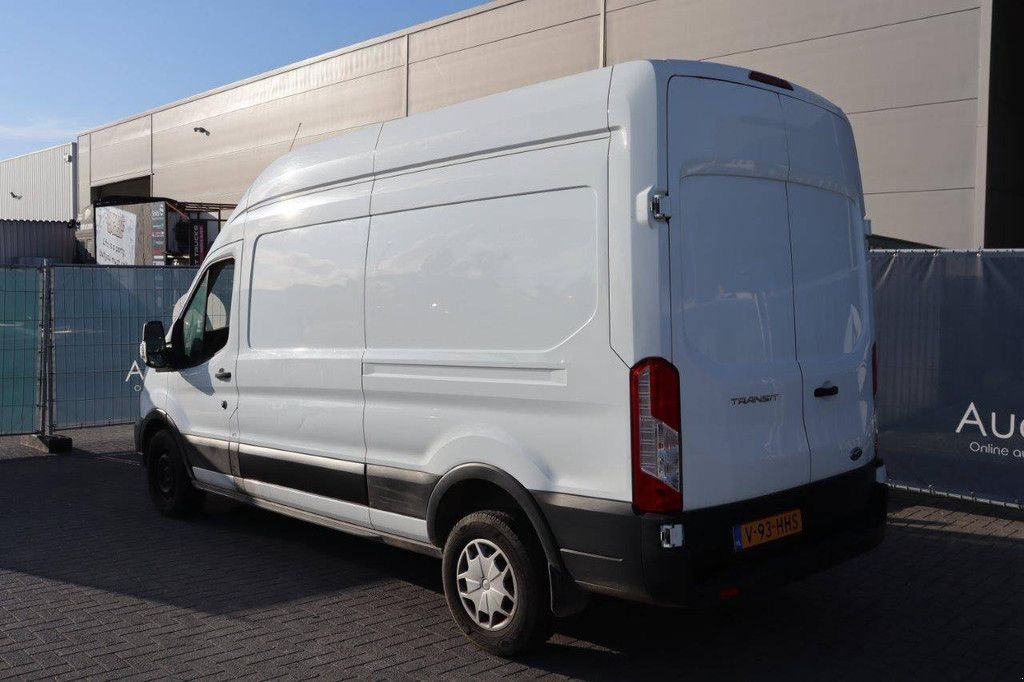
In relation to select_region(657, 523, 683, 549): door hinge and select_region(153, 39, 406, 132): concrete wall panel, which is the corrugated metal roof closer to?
select_region(153, 39, 406, 132): concrete wall panel

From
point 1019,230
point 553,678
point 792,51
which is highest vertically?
point 792,51

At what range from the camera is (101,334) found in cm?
1118

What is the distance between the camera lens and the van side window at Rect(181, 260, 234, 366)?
686 centimetres

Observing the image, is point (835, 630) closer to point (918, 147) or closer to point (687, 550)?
point (687, 550)

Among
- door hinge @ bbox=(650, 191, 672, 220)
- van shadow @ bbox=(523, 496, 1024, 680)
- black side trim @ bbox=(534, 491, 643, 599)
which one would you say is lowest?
van shadow @ bbox=(523, 496, 1024, 680)

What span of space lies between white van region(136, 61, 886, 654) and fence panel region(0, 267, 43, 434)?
6.17 meters

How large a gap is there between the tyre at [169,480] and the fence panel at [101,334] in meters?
3.65

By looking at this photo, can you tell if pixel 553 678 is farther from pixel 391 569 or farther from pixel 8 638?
pixel 8 638

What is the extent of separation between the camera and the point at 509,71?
19.7 metres

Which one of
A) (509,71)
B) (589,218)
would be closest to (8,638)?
(589,218)

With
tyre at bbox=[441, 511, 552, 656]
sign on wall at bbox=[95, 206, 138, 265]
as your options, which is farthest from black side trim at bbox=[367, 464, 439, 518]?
Result: sign on wall at bbox=[95, 206, 138, 265]

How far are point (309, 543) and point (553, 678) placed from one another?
2.90 m

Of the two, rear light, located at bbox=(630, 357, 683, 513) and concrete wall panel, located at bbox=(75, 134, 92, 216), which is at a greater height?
concrete wall panel, located at bbox=(75, 134, 92, 216)

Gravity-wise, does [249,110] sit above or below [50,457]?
above
